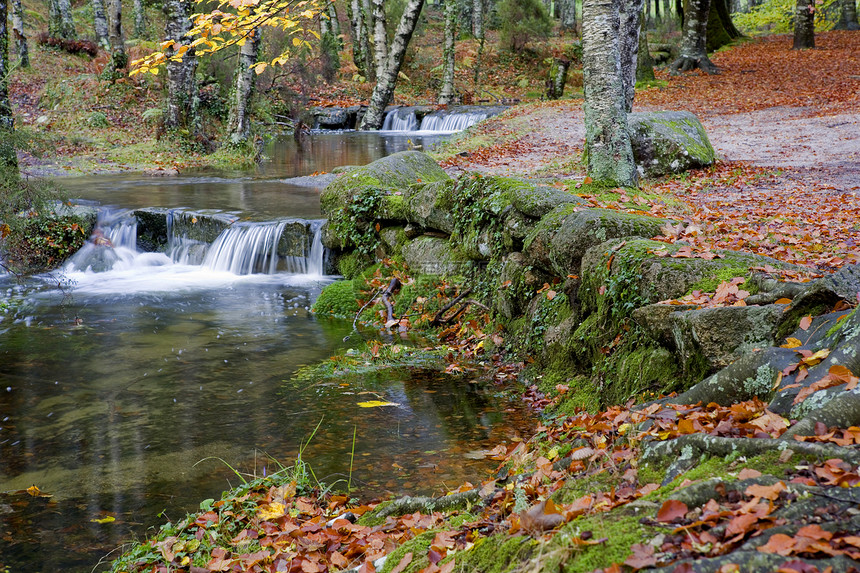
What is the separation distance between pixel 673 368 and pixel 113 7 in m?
24.5

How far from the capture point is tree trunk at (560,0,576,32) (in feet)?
137

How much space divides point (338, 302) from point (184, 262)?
Answer: 414 cm

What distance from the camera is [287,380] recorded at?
6.83 m

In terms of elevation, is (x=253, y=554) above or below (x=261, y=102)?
below

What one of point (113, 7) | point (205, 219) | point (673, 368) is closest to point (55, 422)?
point (673, 368)

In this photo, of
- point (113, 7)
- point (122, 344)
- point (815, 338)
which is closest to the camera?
point (815, 338)

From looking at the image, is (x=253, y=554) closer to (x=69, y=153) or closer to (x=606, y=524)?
(x=606, y=524)

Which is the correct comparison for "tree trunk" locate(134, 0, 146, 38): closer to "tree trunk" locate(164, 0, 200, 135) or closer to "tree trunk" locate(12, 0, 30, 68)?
"tree trunk" locate(12, 0, 30, 68)

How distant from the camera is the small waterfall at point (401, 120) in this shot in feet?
86.6

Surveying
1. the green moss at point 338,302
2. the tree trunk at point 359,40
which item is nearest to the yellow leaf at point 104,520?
the green moss at point 338,302

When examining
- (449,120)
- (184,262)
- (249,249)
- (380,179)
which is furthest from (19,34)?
(380,179)

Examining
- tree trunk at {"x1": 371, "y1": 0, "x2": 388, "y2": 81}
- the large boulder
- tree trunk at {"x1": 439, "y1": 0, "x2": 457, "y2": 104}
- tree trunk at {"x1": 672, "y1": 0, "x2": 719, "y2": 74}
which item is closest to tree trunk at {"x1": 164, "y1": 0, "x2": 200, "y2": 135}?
tree trunk at {"x1": 371, "y1": 0, "x2": 388, "y2": 81}

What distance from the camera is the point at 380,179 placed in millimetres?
10828

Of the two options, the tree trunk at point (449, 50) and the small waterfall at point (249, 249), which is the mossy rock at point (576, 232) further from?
the tree trunk at point (449, 50)
